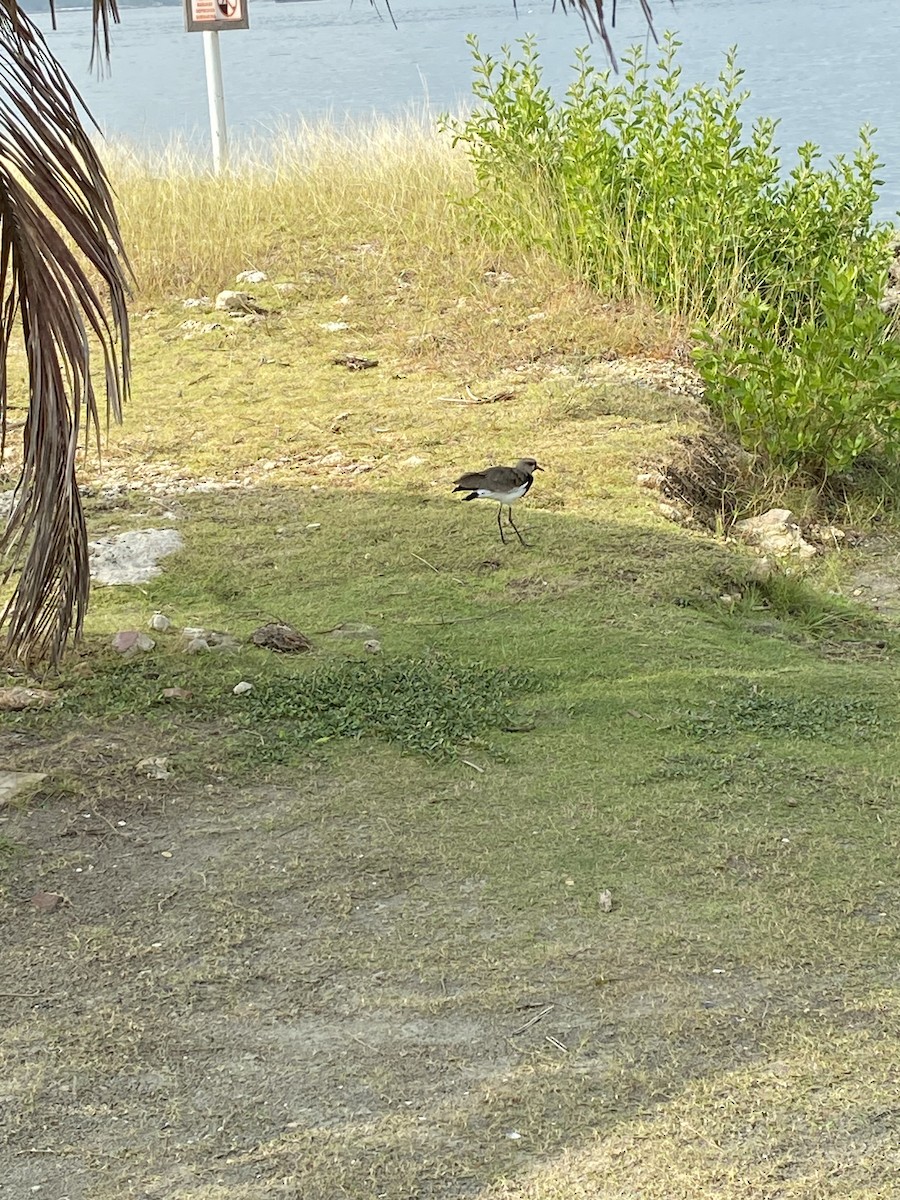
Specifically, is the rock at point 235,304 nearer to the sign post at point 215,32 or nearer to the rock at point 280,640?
the sign post at point 215,32

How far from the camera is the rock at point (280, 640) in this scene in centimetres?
402

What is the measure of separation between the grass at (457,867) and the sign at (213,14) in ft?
20.9

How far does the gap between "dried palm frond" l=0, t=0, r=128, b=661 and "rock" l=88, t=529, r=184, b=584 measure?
1237mm

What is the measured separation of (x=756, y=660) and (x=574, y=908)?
159 centimetres

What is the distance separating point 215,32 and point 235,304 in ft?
13.0

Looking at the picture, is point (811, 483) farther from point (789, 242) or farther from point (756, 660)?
point (756, 660)

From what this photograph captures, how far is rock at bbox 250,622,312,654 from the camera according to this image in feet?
13.2

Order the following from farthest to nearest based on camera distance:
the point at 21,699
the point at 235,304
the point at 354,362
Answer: the point at 235,304 < the point at 354,362 < the point at 21,699

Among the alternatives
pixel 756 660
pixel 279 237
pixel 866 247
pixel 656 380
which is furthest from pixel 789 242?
pixel 756 660

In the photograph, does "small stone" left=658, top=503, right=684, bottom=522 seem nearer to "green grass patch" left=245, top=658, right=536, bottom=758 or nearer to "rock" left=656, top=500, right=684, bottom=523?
"rock" left=656, top=500, right=684, bottom=523

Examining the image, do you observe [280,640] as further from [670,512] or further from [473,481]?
[670,512]

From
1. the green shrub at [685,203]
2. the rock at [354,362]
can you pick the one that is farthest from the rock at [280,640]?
the green shrub at [685,203]

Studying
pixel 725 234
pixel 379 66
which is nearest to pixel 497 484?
pixel 725 234

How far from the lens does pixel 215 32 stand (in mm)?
10828
